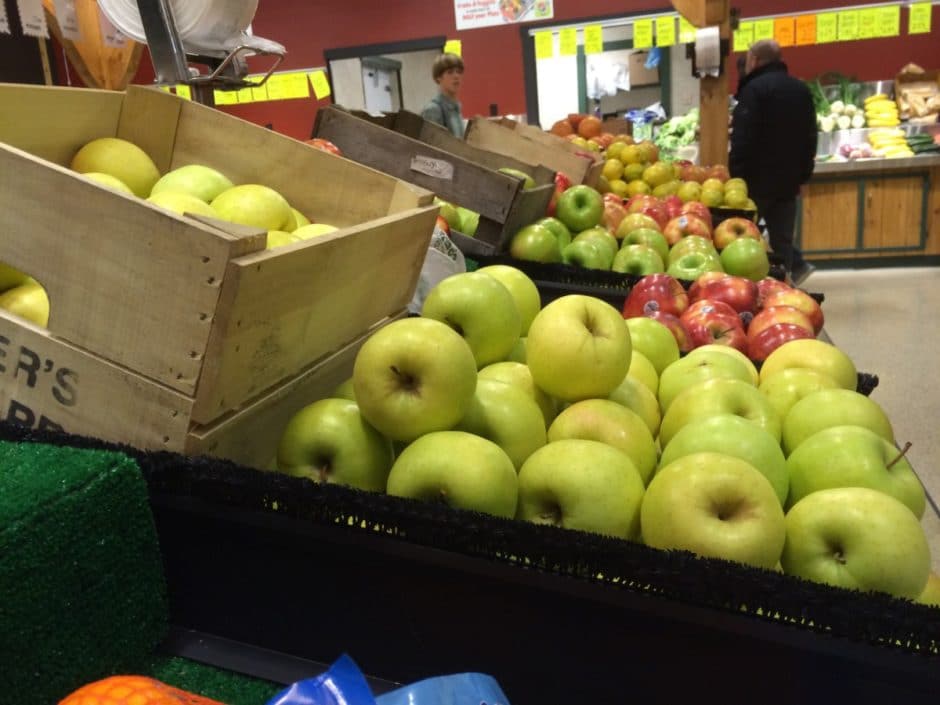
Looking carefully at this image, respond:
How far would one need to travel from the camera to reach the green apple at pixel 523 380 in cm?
117

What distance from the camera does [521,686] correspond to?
75 cm

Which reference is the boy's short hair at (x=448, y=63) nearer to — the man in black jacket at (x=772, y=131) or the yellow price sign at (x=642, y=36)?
the man in black jacket at (x=772, y=131)

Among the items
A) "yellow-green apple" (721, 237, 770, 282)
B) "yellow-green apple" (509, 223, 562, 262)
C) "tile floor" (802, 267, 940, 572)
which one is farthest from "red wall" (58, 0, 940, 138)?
"yellow-green apple" (509, 223, 562, 262)

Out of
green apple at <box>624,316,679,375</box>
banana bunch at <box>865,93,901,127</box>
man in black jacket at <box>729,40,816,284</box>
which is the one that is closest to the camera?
green apple at <box>624,316,679,375</box>

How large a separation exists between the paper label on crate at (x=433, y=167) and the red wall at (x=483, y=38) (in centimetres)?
618

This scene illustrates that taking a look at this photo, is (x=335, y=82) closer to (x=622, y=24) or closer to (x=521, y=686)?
(x=622, y=24)

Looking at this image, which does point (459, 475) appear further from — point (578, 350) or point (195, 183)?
point (195, 183)

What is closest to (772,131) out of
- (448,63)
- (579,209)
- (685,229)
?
(448,63)

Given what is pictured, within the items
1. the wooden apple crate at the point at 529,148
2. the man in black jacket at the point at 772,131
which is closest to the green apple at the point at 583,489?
the wooden apple crate at the point at 529,148

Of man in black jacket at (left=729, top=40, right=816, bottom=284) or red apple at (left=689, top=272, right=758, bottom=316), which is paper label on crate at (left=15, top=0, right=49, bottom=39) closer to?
red apple at (left=689, top=272, right=758, bottom=316)

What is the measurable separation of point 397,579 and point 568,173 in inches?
111

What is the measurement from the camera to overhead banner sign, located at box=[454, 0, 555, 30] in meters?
7.70

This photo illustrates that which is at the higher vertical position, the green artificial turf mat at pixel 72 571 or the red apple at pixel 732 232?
the green artificial turf mat at pixel 72 571

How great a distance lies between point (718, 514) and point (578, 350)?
35cm
